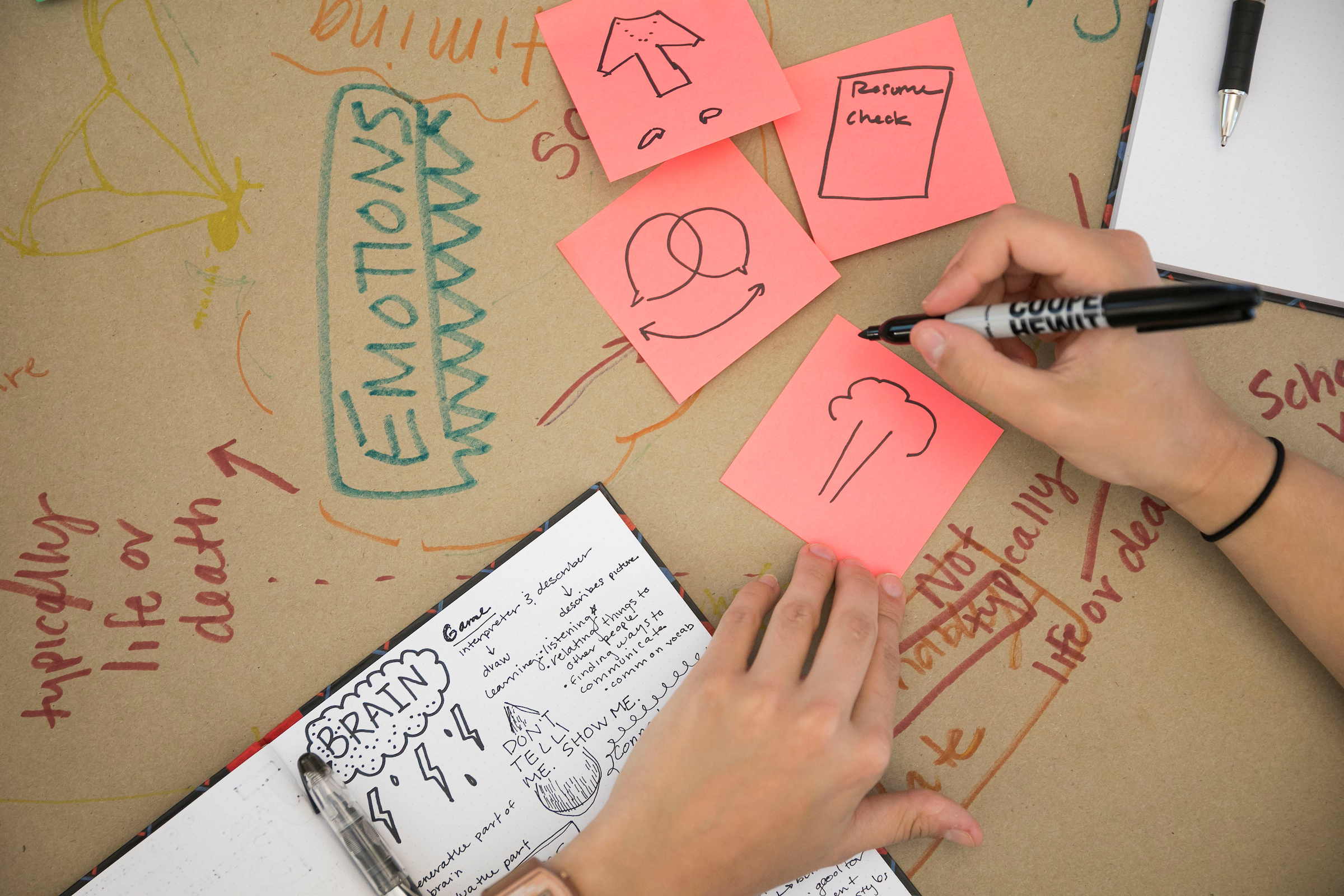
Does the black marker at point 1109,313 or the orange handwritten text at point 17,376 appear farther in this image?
the orange handwritten text at point 17,376

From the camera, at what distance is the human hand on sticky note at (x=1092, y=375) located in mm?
580

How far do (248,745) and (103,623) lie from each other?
0.17 meters

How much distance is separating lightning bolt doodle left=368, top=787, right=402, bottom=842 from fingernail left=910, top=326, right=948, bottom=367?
2.01ft

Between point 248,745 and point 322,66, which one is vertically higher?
point 322,66

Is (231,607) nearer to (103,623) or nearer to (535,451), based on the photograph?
(103,623)

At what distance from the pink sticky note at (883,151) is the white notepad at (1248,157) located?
0.50 feet

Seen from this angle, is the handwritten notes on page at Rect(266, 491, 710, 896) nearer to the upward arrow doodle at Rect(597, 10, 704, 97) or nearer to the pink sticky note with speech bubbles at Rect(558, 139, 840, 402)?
the pink sticky note with speech bubbles at Rect(558, 139, 840, 402)

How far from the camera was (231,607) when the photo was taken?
639 mm

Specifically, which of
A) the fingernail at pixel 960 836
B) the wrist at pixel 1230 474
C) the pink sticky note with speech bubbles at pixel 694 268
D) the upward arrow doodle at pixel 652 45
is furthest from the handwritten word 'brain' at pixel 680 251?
the fingernail at pixel 960 836

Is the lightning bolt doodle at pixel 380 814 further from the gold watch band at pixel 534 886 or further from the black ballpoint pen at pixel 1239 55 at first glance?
the black ballpoint pen at pixel 1239 55

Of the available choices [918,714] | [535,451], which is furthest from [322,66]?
[918,714]

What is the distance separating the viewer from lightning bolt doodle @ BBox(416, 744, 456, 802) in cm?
62

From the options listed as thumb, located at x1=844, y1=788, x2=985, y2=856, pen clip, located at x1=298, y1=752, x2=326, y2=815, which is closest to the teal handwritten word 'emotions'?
pen clip, located at x1=298, y1=752, x2=326, y2=815

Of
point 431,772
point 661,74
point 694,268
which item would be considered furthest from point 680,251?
point 431,772
